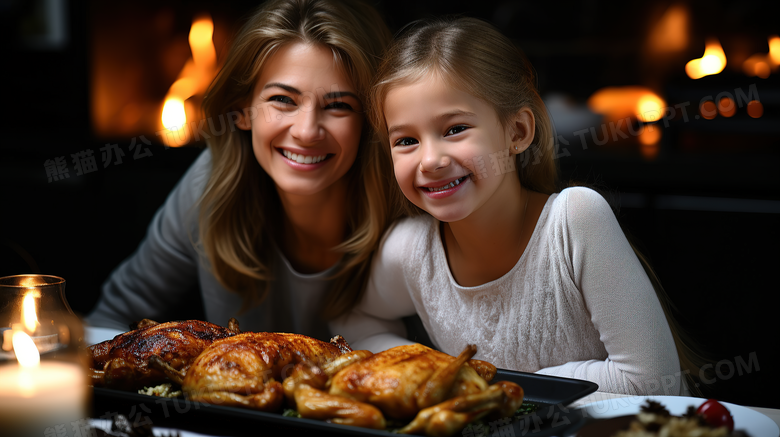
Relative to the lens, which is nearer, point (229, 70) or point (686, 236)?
point (229, 70)

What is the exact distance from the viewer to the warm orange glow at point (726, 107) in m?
2.54

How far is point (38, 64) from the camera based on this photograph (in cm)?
318

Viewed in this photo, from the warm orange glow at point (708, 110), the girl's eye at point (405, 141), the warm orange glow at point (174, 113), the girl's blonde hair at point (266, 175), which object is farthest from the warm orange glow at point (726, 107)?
the warm orange glow at point (174, 113)

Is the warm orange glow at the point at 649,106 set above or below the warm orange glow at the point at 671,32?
below

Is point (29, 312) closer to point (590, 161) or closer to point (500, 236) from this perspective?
point (500, 236)

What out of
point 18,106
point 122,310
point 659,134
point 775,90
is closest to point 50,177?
point 18,106

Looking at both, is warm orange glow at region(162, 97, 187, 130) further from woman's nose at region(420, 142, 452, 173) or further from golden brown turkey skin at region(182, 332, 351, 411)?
golden brown turkey skin at region(182, 332, 351, 411)

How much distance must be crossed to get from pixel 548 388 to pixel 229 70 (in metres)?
1.03

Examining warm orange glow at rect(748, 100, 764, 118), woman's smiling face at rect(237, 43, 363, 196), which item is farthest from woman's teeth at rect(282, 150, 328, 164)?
warm orange glow at rect(748, 100, 764, 118)

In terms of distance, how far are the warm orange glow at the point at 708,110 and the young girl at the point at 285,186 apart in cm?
164

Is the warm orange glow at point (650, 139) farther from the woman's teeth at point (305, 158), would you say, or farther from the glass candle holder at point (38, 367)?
the glass candle holder at point (38, 367)

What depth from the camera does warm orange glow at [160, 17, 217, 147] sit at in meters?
3.06

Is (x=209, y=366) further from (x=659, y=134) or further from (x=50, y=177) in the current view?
(x=50, y=177)

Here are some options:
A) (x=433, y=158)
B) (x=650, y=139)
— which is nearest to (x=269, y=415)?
(x=433, y=158)
